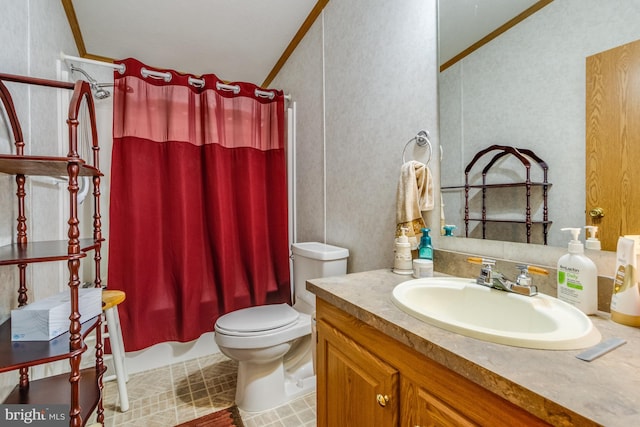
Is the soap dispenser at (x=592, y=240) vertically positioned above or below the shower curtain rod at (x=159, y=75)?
below

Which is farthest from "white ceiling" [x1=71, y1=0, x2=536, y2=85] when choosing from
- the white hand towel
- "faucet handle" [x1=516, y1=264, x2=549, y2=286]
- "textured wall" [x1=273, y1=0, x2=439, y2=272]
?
"faucet handle" [x1=516, y1=264, x2=549, y2=286]

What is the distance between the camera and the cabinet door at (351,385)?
2.24ft

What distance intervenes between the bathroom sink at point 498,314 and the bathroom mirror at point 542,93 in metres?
0.22

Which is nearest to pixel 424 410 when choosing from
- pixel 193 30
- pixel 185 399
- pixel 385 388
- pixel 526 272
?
pixel 385 388

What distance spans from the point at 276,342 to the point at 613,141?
1416 mm

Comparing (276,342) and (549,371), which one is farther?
(276,342)

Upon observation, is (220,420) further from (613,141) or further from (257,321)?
(613,141)

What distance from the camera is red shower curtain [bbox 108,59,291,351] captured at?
1.78 metres

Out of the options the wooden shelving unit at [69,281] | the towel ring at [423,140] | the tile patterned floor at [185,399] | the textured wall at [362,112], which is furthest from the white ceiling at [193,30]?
the tile patterned floor at [185,399]

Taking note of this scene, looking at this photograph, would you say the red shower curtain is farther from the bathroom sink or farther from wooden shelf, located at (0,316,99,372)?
the bathroom sink

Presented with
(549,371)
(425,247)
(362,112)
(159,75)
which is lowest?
(549,371)

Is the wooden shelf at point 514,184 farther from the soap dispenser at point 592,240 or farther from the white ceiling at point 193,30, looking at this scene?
the white ceiling at point 193,30

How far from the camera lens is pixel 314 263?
161 centimetres

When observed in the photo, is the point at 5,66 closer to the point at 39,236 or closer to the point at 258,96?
the point at 39,236
